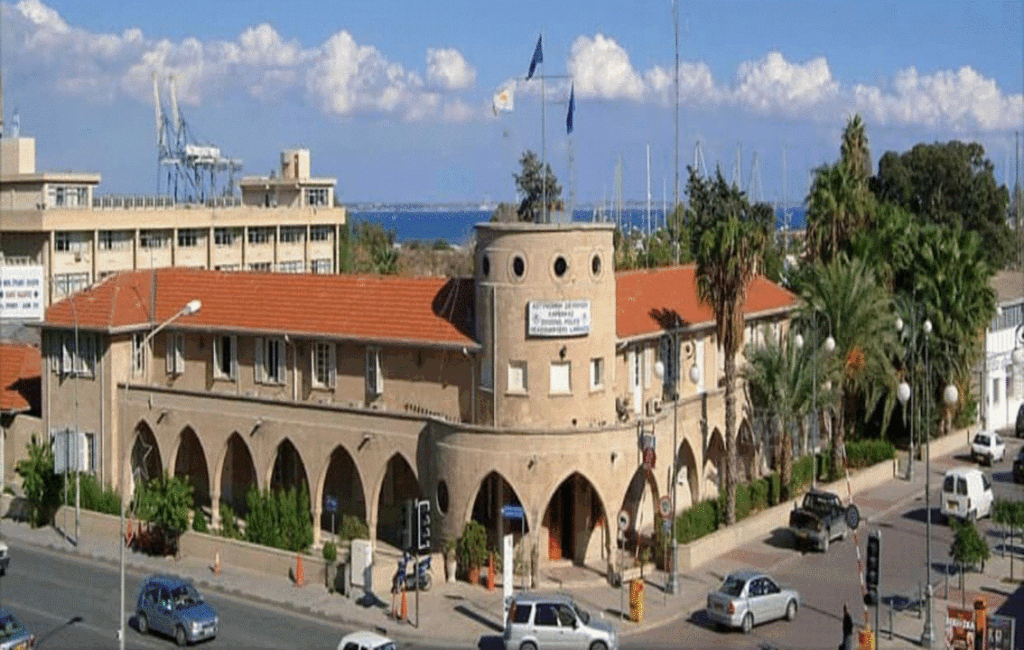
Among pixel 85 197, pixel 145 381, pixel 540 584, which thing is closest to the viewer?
pixel 540 584

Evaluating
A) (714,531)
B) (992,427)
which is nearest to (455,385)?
(714,531)

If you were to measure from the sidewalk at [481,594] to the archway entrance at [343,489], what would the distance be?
6.01 m

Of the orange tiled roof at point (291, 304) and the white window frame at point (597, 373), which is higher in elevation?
the orange tiled roof at point (291, 304)

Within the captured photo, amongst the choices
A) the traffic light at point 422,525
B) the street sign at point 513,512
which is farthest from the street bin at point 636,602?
the traffic light at point 422,525

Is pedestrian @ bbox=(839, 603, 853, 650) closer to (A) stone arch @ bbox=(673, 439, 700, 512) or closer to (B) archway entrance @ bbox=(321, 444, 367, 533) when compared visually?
(A) stone arch @ bbox=(673, 439, 700, 512)

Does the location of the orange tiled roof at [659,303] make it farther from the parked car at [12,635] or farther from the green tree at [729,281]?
the parked car at [12,635]

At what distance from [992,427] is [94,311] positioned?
157 ft

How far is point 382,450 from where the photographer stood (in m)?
47.3

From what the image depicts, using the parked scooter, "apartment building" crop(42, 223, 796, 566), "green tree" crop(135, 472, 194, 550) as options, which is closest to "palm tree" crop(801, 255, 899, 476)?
"apartment building" crop(42, 223, 796, 566)

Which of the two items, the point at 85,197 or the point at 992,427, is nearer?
the point at 992,427

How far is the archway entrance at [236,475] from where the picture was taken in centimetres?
5497

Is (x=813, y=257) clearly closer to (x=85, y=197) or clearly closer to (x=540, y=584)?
(x=540, y=584)

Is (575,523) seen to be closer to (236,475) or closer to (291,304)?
(291,304)

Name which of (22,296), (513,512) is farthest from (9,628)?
(22,296)
